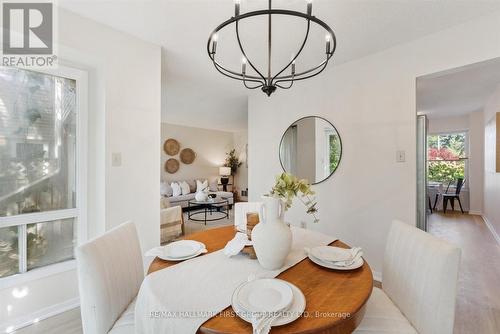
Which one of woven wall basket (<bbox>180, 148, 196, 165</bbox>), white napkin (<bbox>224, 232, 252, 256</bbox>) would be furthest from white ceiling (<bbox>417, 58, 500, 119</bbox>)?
woven wall basket (<bbox>180, 148, 196, 165</bbox>)

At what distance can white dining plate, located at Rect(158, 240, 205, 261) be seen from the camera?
1230 millimetres

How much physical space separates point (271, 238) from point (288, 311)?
1.09 feet

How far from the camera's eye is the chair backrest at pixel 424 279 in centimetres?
96

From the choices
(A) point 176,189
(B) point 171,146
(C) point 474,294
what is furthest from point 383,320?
(B) point 171,146

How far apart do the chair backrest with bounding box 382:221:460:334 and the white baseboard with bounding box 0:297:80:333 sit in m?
2.42

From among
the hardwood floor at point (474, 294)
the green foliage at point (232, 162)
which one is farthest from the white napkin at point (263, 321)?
the green foliage at point (232, 162)

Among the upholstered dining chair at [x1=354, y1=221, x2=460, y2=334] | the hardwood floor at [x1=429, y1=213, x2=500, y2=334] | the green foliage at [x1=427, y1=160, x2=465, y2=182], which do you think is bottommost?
the hardwood floor at [x1=429, y1=213, x2=500, y2=334]

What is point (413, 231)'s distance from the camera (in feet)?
4.05

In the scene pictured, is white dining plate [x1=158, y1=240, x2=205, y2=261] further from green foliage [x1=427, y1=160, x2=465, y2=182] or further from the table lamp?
green foliage [x1=427, y1=160, x2=465, y2=182]

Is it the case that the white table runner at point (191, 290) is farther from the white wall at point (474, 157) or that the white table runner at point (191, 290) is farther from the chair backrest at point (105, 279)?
the white wall at point (474, 157)

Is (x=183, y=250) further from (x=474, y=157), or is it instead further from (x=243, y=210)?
(x=474, y=157)

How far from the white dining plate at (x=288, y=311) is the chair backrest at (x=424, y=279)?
614 millimetres

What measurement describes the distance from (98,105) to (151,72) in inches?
23.6

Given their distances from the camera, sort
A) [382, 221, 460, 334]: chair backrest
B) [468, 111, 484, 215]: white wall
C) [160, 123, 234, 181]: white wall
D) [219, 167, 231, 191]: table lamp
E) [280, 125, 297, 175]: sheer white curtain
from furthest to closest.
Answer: [219, 167, 231, 191]: table lamp
[160, 123, 234, 181]: white wall
[468, 111, 484, 215]: white wall
[280, 125, 297, 175]: sheer white curtain
[382, 221, 460, 334]: chair backrest
